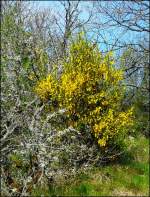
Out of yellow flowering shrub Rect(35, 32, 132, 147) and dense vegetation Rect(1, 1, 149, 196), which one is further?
yellow flowering shrub Rect(35, 32, 132, 147)

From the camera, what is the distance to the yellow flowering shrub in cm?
1270

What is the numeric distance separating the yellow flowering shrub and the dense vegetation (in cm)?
2

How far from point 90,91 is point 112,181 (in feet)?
9.10

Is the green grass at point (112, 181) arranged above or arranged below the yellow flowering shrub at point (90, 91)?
below

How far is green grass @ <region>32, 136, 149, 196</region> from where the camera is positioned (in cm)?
941

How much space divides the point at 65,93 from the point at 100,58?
1327 mm

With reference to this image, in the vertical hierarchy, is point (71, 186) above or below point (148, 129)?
below

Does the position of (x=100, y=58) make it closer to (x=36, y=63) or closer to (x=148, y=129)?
(x=36, y=63)

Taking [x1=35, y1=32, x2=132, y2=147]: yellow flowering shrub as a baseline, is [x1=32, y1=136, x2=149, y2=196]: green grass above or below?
below

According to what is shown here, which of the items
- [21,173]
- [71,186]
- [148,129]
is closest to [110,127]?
[71,186]

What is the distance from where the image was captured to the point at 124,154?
1326 cm

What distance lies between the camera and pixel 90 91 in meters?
12.9

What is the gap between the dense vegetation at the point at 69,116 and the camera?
880cm

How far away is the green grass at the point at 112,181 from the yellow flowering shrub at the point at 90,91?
0.79 m
